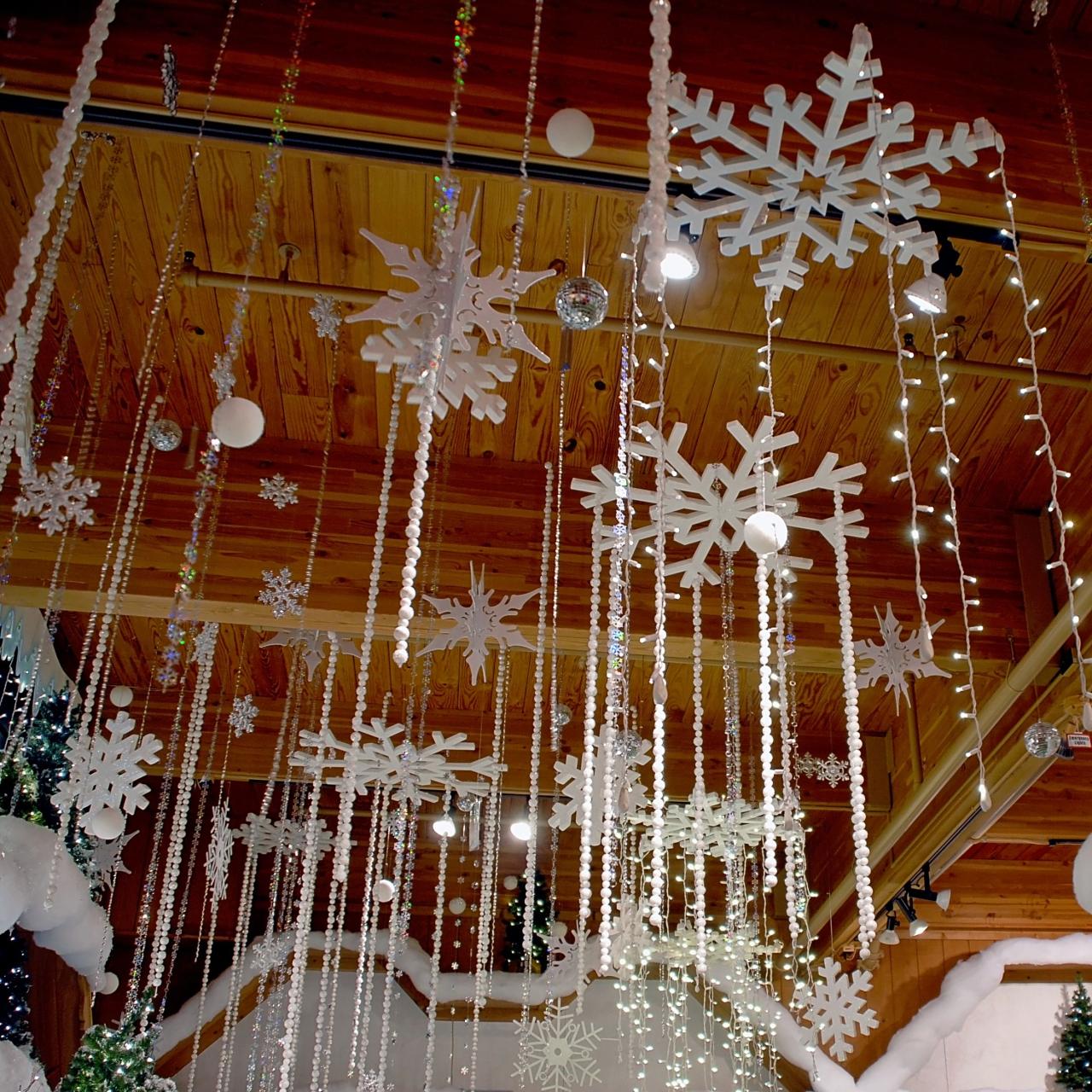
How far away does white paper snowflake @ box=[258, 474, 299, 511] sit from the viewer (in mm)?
4645

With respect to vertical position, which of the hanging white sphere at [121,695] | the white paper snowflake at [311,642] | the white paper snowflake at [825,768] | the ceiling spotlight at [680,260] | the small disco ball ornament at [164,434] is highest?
the small disco ball ornament at [164,434]

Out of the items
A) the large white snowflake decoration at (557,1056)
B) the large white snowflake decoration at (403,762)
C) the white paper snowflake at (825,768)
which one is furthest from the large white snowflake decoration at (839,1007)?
the large white snowflake decoration at (403,762)

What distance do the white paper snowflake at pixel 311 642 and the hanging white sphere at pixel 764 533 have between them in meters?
3.07

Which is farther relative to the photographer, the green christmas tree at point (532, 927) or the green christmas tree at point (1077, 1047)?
the green christmas tree at point (532, 927)

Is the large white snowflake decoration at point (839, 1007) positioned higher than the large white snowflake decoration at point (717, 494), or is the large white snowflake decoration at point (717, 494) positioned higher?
the large white snowflake decoration at point (717, 494)

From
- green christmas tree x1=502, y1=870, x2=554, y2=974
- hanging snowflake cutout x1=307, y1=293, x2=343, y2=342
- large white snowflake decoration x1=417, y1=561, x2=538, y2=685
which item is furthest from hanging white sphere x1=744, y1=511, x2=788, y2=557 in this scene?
green christmas tree x1=502, y1=870, x2=554, y2=974

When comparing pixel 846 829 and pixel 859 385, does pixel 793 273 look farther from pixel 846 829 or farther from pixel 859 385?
pixel 846 829

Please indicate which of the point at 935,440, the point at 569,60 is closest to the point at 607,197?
the point at 569,60

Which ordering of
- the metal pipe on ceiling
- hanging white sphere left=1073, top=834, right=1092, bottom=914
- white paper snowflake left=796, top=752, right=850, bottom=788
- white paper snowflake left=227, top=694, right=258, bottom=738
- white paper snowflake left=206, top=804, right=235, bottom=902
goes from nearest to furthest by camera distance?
the metal pipe on ceiling, hanging white sphere left=1073, top=834, right=1092, bottom=914, white paper snowflake left=227, top=694, right=258, bottom=738, white paper snowflake left=796, top=752, right=850, bottom=788, white paper snowflake left=206, top=804, right=235, bottom=902

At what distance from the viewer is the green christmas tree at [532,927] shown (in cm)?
769

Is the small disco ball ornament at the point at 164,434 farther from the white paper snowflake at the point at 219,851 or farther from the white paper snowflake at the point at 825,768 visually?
the white paper snowflake at the point at 825,768

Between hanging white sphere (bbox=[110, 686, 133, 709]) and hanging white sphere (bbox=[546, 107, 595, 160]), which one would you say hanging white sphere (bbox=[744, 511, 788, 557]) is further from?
hanging white sphere (bbox=[110, 686, 133, 709])

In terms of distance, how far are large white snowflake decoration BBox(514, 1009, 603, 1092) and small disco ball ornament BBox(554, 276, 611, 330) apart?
6116 millimetres

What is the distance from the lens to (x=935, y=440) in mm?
4758
